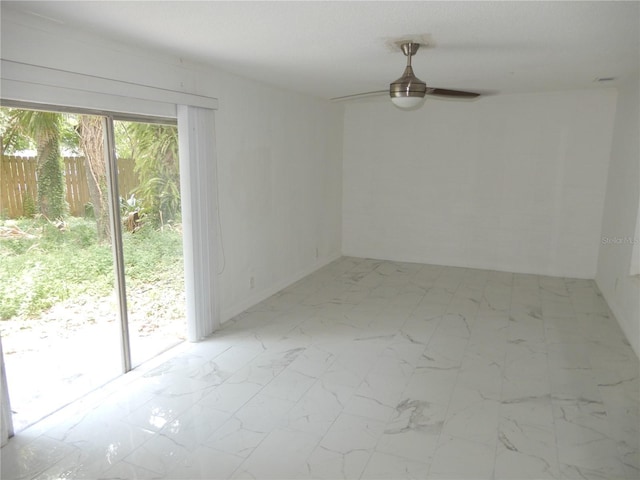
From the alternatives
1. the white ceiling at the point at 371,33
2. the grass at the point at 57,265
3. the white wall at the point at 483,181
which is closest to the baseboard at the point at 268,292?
the white wall at the point at 483,181

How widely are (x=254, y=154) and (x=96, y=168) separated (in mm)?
1776

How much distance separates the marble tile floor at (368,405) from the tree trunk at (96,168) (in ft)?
3.68

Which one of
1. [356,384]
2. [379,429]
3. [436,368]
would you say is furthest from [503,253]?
[379,429]

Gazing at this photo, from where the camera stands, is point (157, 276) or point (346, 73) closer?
point (157, 276)

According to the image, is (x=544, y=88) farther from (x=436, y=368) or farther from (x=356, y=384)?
(x=356, y=384)

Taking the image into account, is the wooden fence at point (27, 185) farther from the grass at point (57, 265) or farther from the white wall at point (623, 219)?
the white wall at point (623, 219)

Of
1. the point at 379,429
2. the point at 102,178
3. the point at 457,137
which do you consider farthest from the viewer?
the point at 457,137

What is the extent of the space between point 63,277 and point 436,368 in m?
2.61

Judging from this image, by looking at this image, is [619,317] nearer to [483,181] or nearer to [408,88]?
[483,181]

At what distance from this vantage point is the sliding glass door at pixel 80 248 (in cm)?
254

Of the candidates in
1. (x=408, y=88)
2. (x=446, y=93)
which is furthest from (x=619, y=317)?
(x=408, y=88)

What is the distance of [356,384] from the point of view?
10.1 feet

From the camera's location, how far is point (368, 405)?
9.22 ft

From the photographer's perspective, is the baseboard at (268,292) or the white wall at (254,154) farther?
the baseboard at (268,292)
